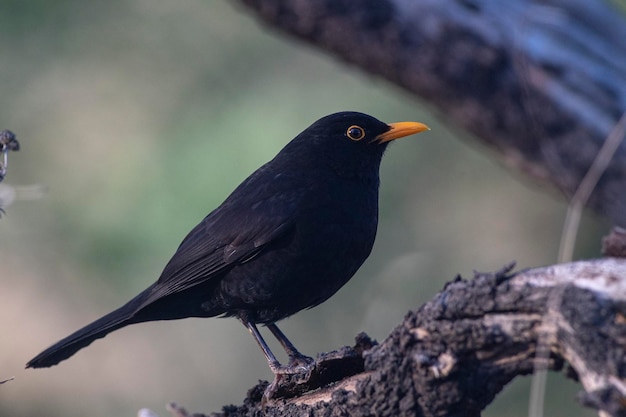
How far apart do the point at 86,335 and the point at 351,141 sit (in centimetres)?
207

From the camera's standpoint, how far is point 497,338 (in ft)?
10.6

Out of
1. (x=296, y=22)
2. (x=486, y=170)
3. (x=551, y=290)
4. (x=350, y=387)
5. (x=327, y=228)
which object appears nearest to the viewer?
(x=551, y=290)

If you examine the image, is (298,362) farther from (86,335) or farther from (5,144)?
(5,144)

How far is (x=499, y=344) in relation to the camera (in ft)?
10.6

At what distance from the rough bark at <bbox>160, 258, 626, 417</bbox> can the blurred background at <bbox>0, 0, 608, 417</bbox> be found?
5.34 metres

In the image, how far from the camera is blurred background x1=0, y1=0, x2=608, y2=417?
29.9 ft

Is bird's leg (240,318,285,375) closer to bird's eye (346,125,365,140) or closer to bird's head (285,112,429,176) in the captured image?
bird's head (285,112,429,176)

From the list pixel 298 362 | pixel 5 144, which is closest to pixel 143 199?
pixel 298 362

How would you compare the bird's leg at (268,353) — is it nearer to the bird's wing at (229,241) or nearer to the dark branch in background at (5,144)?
the bird's wing at (229,241)

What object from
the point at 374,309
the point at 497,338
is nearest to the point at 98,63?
the point at 374,309

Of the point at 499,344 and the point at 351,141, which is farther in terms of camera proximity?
the point at 351,141

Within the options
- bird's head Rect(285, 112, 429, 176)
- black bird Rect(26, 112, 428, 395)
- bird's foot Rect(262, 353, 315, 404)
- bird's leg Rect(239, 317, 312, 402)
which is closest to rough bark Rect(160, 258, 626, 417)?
bird's foot Rect(262, 353, 315, 404)

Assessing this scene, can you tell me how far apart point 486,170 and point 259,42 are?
10.0 feet

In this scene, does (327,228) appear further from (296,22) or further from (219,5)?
(219,5)
